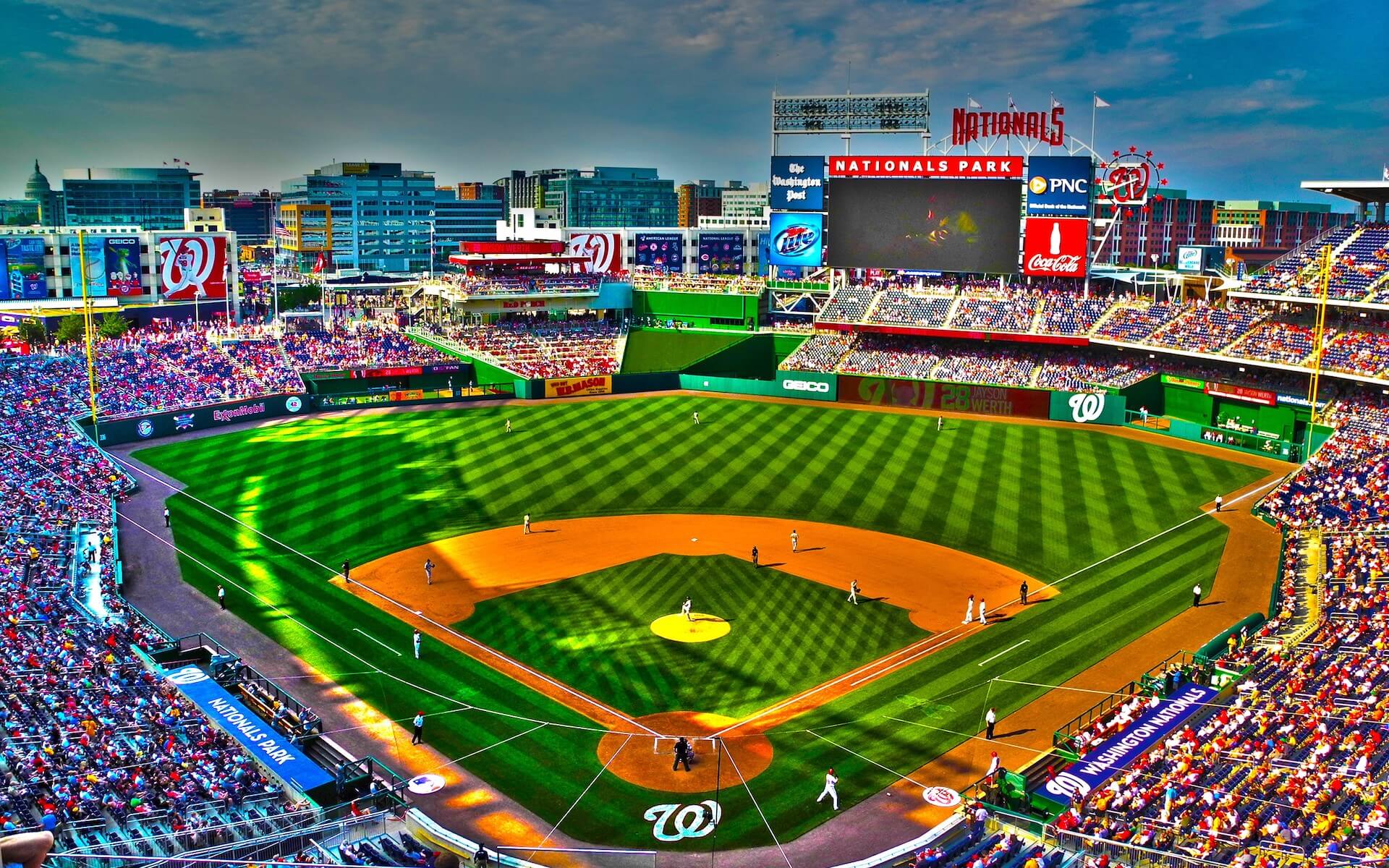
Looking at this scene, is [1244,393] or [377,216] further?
[377,216]

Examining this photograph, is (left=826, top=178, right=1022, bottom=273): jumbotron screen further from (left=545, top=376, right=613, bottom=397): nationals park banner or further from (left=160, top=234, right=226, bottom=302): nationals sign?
(left=160, top=234, right=226, bottom=302): nationals sign

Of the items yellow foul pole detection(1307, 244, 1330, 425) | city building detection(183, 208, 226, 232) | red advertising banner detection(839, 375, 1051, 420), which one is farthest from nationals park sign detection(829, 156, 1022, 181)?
city building detection(183, 208, 226, 232)

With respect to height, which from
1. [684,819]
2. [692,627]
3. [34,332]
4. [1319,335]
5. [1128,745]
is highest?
[1319,335]

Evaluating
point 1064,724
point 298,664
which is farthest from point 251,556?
point 1064,724

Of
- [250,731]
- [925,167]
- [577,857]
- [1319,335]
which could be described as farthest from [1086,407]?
[250,731]

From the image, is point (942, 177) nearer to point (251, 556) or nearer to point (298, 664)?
point (251, 556)

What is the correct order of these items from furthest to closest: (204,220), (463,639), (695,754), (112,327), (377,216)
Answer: (377,216)
(204,220)
(112,327)
(463,639)
(695,754)

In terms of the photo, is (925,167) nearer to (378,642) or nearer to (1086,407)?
(1086,407)
